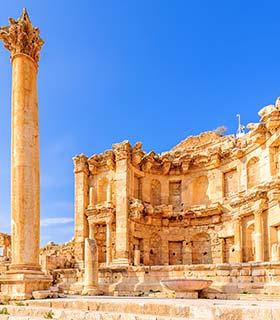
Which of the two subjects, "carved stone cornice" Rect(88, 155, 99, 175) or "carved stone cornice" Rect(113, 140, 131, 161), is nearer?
"carved stone cornice" Rect(113, 140, 131, 161)

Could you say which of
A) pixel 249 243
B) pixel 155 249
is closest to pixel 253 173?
pixel 249 243

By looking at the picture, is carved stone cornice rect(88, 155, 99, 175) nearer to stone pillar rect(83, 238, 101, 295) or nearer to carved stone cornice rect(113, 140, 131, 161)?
carved stone cornice rect(113, 140, 131, 161)

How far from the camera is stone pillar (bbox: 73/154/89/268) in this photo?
30.6 metres

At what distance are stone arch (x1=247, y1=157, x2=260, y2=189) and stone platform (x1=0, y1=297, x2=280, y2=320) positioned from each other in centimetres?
1886

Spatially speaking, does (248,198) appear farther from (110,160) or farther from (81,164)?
(81,164)

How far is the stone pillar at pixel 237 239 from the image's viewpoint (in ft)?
89.9

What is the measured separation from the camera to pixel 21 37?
48.0 ft

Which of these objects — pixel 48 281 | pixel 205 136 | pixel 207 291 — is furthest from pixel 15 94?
pixel 205 136

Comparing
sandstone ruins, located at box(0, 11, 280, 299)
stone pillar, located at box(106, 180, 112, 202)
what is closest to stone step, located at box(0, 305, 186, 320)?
sandstone ruins, located at box(0, 11, 280, 299)

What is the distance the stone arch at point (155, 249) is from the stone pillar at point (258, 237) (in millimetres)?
8211

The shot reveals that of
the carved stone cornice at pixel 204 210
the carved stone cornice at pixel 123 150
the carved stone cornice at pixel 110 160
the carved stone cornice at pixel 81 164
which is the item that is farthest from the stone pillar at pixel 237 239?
the carved stone cornice at pixel 81 164

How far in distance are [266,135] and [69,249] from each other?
1659 cm

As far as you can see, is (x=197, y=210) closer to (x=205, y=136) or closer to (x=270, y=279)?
(x=205, y=136)

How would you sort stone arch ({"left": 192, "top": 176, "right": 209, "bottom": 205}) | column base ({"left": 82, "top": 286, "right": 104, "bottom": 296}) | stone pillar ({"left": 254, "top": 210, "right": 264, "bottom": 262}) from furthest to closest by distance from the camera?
stone arch ({"left": 192, "top": 176, "right": 209, "bottom": 205})
stone pillar ({"left": 254, "top": 210, "right": 264, "bottom": 262})
column base ({"left": 82, "top": 286, "right": 104, "bottom": 296})
